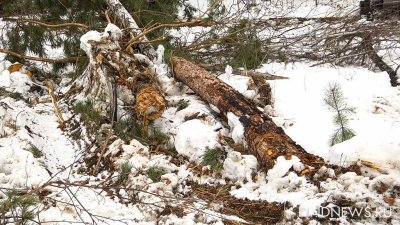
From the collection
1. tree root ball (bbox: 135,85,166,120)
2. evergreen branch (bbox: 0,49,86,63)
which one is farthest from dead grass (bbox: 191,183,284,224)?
evergreen branch (bbox: 0,49,86,63)

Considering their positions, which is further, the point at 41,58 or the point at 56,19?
the point at 56,19

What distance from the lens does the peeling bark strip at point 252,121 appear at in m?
2.87

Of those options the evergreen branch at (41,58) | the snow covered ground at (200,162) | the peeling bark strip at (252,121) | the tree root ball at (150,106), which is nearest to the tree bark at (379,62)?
the snow covered ground at (200,162)

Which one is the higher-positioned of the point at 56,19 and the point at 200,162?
the point at 56,19

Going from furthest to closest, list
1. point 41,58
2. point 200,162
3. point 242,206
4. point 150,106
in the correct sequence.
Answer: point 41,58
point 150,106
point 200,162
point 242,206

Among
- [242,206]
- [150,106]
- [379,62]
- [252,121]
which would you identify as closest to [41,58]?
[150,106]

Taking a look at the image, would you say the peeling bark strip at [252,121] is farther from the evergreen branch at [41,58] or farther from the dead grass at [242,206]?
the evergreen branch at [41,58]

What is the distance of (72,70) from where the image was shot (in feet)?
17.6

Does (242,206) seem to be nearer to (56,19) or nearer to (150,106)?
(150,106)

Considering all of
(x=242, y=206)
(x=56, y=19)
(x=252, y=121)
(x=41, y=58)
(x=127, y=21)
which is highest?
(x=56, y=19)

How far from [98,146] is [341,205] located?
6.65 feet

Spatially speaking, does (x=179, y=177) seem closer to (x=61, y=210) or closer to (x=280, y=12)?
(x=61, y=210)

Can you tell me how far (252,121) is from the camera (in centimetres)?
327

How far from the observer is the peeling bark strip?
2.87 meters
